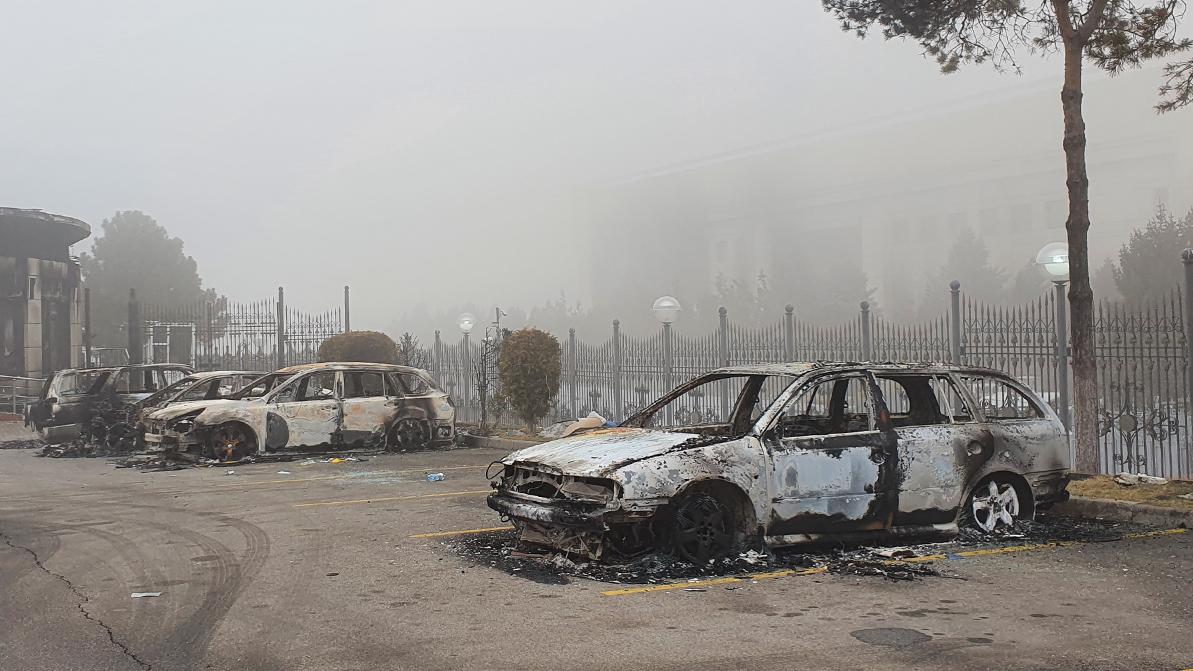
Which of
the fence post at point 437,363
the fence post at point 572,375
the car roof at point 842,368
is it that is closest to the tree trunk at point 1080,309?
the car roof at point 842,368

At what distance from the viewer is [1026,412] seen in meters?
9.57

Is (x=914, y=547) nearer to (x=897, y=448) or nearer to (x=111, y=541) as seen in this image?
(x=897, y=448)

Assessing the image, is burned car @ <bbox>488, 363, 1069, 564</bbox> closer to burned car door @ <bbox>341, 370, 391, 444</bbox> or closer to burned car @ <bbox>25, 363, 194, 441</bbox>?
burned car door @ <bbox>341, 370, 391, 444</bbox>

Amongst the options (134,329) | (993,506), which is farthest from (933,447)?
(134,329)

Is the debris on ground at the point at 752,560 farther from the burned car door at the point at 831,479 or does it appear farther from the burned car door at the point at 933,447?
the burned car door at the point at 933,447

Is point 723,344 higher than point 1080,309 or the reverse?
the reverse

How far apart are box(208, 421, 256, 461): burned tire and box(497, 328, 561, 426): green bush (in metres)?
5.65

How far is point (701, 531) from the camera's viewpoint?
7180mm

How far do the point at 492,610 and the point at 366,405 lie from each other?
11600 millimetres

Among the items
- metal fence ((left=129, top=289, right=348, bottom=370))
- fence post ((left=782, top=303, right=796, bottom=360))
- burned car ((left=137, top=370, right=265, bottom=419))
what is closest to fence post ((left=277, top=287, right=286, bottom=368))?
metal fence ((left=129, top=289, right=348, bottom=370))

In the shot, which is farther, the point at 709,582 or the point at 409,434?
the point at 409,434

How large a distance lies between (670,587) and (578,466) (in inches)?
43.9

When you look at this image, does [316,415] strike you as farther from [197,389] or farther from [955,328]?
[955,328]

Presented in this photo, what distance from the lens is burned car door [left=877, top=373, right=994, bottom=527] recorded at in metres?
7.95
